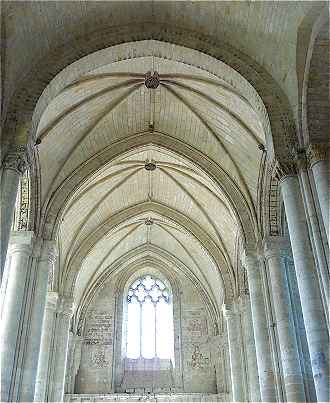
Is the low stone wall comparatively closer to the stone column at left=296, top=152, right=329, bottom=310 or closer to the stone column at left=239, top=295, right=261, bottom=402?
the stone column at left=239, top=295, right=261, bottom=402

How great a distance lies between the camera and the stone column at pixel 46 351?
16.3 m

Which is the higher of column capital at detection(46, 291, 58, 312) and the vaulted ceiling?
the vaulted ceiling

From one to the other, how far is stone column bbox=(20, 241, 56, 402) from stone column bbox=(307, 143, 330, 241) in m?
7.92

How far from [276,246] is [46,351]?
885cm

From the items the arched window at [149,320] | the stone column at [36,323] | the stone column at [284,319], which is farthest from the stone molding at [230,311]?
the stone column at [36,323]

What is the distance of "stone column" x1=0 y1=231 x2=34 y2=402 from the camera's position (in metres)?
11.6

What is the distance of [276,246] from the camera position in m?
14.4

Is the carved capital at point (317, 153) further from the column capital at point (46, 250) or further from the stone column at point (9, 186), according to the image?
the column capital at point (46, 250)

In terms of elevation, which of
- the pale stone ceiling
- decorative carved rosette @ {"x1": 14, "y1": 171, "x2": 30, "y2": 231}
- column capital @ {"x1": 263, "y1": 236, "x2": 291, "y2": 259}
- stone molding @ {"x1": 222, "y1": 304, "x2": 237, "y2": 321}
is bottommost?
stone molding @ {"x1": 222, "y1": 304, "x2": 237, "y2": 321}

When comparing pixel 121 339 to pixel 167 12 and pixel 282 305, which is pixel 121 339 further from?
pixel 167 12

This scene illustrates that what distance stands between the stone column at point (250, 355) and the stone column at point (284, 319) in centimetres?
342

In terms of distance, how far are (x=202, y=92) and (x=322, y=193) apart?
261 inches

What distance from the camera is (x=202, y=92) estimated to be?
15.0 metres

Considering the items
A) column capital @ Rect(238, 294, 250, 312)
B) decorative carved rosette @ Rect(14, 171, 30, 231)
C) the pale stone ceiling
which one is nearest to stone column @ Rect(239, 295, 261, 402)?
column capital @ Rect(238, 294, 250, 312)
